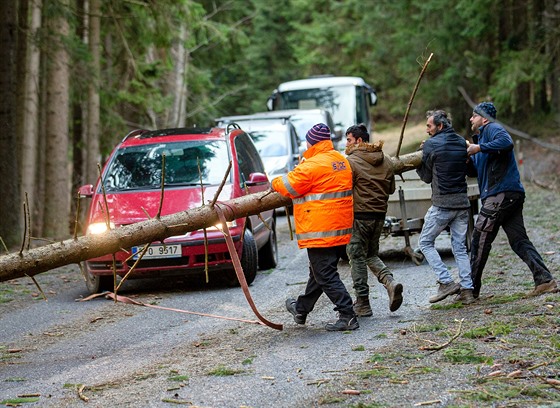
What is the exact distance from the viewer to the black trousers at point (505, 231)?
29.9 feet

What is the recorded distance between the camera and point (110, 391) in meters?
6.41

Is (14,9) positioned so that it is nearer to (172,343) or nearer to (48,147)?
(48,147)

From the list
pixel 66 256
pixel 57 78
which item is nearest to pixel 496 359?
pixel 66 256

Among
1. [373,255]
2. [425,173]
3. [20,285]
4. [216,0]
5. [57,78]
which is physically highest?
[216,0]

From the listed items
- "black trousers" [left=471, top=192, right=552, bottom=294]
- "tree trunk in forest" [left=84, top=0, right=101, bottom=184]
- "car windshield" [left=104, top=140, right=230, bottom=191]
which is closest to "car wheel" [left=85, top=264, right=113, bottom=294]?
"car windshield" [left=104, top=140, right=230, bottom=191]

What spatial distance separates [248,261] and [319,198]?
3341mm

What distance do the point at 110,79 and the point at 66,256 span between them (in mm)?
16301

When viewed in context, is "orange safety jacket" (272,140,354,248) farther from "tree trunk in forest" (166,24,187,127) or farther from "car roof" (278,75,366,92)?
"tree trunk in forest" (166,24,187,127)

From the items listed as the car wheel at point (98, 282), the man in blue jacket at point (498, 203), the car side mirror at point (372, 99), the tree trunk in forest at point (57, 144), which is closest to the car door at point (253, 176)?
the car wheel at point (98, 282)

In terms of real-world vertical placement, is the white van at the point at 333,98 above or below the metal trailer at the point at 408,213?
above

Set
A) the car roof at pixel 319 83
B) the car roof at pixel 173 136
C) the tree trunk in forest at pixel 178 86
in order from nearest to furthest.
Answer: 1. the car roof at pixel 173 136
2. the car roof at pixel 319 83
3. the tree trunk in forest at pixel 178 86

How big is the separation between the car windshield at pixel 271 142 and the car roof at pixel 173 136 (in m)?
7.15

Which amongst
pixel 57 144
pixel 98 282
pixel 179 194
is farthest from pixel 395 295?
pixel 57 144

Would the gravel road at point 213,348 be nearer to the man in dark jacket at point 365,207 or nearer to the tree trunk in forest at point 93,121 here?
the man in dark jacket at point 365,207
